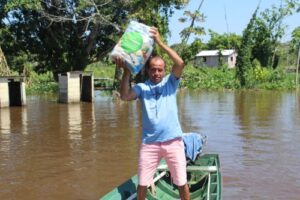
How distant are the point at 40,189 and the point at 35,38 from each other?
106ft

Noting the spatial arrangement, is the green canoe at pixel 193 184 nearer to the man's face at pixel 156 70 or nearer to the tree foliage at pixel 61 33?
the man's face at pixel 156 70

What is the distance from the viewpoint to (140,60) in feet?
17.5

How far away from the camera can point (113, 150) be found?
479 inches

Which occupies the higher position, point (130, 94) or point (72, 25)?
point (72, 25)

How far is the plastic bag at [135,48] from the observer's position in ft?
17.3

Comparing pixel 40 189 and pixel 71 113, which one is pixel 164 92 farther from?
pixel 71 113

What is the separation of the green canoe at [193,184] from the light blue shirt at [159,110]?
1105mm

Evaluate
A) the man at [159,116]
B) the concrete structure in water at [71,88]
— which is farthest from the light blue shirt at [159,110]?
the concrete structure in water at [71,88]

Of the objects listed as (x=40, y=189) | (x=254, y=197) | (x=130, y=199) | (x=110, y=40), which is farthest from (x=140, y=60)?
(x=110, y=40)

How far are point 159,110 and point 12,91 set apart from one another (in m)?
22.7

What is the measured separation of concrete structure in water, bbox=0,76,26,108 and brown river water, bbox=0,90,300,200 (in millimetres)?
3008

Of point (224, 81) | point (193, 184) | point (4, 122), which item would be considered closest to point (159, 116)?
point (193, 184)

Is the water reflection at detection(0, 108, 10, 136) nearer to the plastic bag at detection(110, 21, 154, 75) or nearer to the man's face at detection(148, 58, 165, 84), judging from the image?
the man's face at detection(148, 58, 165, 84)

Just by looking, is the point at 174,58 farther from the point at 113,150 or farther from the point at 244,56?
the point at 244,56
